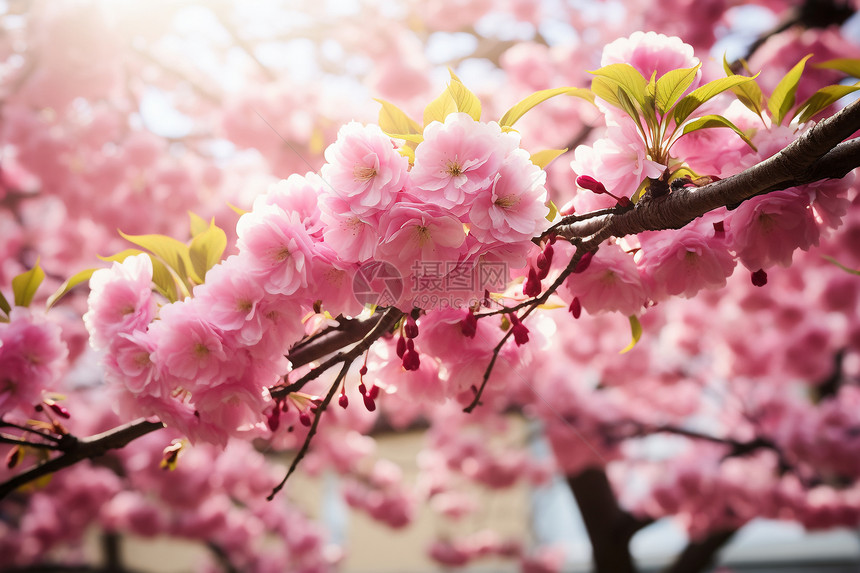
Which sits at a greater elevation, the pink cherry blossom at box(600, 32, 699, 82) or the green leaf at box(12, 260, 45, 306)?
the pink cherry blossom at box(600, 32, 699, 82)

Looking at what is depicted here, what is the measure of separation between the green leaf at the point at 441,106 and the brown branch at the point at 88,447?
586 mm

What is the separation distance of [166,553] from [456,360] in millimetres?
8047

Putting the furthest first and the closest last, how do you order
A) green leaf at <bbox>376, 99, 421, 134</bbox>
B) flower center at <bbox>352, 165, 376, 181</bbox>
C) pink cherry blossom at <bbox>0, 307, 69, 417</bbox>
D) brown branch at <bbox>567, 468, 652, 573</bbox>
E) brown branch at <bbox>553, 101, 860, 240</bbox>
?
1. brown branch at <bbox>567, 468, 652, 573</bbox>
2. pink cherry blossom at <bbox>0, 307, 69, 417</bbox>
3. green leaf at <bbox>376, 99, 421, 134</bbox>
4. flower center at <bbox>352, 165, 376, 181</bbox>
5. brown branch at <bbox>553, 101, 860, 240</bbox>

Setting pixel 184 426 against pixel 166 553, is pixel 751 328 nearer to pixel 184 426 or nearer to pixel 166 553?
pixel 184 426

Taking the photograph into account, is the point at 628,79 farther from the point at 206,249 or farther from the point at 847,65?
the point at 206,249

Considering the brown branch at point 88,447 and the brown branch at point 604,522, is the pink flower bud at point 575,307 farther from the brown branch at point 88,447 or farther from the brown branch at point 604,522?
the brown branch at point 604,522

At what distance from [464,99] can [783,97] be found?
428 mm

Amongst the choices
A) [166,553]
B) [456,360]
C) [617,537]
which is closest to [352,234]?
[456,360]

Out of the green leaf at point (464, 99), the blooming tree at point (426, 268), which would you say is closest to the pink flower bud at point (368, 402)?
the blooming tree at point (426, 268)

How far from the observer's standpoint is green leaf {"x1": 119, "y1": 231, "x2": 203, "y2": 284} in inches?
32.4

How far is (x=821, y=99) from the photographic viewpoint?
722 mm

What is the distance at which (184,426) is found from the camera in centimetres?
77

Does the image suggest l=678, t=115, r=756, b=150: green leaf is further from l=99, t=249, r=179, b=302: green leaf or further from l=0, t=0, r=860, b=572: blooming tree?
l=99, t=249, r=179, b=302: green leaf

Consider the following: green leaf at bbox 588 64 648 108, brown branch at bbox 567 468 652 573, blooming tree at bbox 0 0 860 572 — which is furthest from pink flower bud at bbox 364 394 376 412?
brown branch at bbox 567 468 652 573
